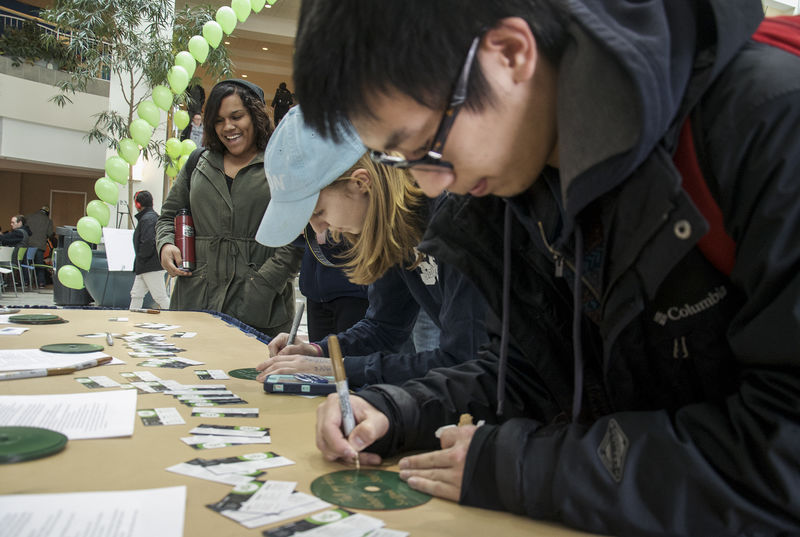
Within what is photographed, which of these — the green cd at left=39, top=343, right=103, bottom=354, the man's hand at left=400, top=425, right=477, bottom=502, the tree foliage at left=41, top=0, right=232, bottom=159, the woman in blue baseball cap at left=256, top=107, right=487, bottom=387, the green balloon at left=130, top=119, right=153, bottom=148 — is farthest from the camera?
the tree foliage at left=41, top=0, right=232, bottom=159

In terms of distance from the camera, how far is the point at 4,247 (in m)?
11.8

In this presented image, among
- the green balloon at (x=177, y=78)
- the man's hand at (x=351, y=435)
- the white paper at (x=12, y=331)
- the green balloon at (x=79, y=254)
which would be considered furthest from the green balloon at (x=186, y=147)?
the man's hand at (x=351, y=435)

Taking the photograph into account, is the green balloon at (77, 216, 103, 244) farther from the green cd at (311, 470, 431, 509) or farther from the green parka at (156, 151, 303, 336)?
the green cd at (311, 470, 431, 509)

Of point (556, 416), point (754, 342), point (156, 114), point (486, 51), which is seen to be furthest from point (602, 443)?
point (156, 114)

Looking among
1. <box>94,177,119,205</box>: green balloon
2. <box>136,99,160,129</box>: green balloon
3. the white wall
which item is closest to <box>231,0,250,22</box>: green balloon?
<box>136,99,160,129</box>: green balloon

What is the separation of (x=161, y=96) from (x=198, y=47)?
58cm

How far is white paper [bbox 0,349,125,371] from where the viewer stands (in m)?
1.52

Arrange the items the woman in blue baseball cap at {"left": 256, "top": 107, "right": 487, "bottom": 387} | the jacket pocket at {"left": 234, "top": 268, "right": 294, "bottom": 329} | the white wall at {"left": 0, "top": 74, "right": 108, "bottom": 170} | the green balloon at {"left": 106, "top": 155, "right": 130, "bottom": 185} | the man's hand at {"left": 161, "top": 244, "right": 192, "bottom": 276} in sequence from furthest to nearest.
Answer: the white wall at {"left": 0, "top": 74, "right": 108, "bottom": 170} → the green balloon at {"left": 106, "top": 155, "right": 130, "bottom": 185} → the man's hand at {"left": 161, "top": 244, "right": 192, "bottom": 276} → the jacket pocket at {"left": 234, "top": 268, "right": 294, "bottom": 329} → the woman in blue baseball cap at {"left": 256, "top": 107, "right": 487, "bottom": 387}

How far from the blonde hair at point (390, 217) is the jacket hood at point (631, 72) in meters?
0.87

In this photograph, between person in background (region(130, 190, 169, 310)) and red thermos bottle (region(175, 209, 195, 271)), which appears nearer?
red thermos bottle (region(175, 209, 195, 271))

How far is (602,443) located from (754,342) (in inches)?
7.8

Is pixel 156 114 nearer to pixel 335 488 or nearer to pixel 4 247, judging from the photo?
pixel 335 488

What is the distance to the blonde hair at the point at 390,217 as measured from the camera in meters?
1.59

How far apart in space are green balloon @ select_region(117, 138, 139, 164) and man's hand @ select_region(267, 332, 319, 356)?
184 inches
